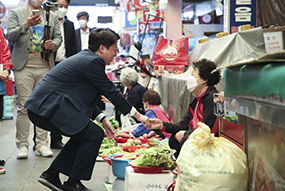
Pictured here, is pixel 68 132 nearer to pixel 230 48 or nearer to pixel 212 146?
pixel 212 146

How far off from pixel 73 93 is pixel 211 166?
59.9 inches

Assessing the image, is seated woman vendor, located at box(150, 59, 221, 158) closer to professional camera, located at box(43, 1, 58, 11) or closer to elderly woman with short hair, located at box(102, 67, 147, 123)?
professional camera, located at box(43, 1, 58, 11)

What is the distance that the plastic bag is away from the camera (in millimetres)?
1853

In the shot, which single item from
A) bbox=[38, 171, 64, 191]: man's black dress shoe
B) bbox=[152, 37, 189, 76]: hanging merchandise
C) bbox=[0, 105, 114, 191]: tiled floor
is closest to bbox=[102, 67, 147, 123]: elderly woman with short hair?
bbox=[152, 37, 189, 76]: hanging merchandise

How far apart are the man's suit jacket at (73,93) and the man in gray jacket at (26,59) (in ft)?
5.02

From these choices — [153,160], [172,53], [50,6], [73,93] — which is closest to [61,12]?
[50,6]

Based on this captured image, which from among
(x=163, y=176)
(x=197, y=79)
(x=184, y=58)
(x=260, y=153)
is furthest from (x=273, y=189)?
(x=184, y=58)

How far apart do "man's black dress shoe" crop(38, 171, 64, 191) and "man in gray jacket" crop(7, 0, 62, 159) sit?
1486 mm

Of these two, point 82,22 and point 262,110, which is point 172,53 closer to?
point 82,22

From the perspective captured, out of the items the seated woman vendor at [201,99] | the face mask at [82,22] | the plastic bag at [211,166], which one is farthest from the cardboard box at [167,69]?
the plastic bag at [211,166]

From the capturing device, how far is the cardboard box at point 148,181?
8.54 feet

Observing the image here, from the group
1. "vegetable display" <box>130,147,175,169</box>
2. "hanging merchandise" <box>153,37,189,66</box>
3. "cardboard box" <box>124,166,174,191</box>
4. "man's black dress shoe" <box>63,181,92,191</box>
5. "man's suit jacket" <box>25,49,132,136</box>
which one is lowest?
"man's black dress shoe" <box>63,181,92,191</box>

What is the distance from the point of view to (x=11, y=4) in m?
22.6

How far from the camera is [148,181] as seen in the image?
2.62 metres
